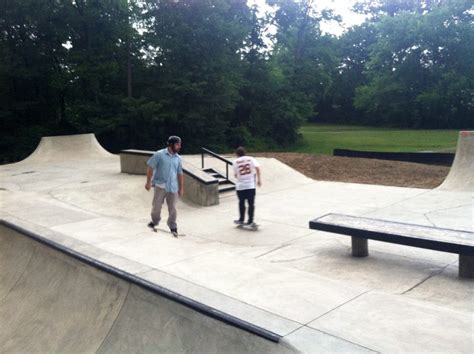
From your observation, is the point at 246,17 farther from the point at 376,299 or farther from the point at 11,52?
the point at 376,299

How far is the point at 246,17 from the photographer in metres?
33.5

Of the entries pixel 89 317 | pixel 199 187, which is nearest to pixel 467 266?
pixel 89 317

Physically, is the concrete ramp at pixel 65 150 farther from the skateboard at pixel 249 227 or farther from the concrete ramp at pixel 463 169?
the concrete ramp at pixel 463 169

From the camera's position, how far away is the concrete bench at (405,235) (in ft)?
Result: 15.2

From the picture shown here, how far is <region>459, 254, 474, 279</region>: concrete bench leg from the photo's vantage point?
4797 mm

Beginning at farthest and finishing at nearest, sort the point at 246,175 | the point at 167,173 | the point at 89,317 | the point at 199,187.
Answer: the point at 199,187, the point at 246,175, the point at 167,173, the point at 89,317

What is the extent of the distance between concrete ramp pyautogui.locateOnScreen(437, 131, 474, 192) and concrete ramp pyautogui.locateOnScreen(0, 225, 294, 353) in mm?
8915

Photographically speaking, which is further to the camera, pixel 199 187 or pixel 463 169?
pixel 463 169

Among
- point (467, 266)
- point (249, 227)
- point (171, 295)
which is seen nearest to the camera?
point (171, 295)

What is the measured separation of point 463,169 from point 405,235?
7363 mm

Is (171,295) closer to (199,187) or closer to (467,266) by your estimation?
(467,266)

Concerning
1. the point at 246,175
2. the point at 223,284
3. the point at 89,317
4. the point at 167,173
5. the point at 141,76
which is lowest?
the point at 89,317

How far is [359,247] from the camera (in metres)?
5.73

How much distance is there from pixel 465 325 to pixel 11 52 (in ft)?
97.2
